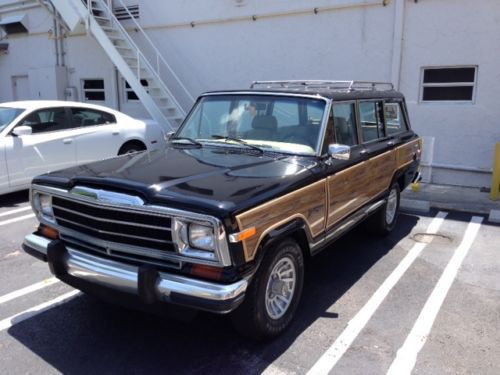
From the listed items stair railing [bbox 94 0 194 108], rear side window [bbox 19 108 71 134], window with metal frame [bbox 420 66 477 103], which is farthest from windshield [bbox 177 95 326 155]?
stair railing [bbox 94 0 194 108]

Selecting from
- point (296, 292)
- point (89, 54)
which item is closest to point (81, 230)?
point (296, 292)

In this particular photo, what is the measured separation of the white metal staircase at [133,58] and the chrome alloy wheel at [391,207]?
6506mm

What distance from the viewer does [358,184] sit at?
4.48m

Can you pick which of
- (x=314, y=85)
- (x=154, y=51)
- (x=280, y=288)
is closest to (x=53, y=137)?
(x=314, y=85)

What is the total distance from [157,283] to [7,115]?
5.47 metres

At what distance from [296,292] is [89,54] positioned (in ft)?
40.4

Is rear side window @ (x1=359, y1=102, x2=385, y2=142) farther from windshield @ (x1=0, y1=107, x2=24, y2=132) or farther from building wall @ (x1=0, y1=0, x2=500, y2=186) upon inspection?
windshield @ (x1=0, y1=107, x2=24, y2=132)

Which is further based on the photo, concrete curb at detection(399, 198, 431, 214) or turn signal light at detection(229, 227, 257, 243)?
concrete curb at detection(399, 198, 431, 214)

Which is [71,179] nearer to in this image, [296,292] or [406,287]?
[296,292]

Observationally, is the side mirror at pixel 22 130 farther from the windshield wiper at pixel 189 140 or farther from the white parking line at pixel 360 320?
the white parking line at pixel 360 320

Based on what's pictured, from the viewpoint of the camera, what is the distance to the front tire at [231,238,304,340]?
305cm

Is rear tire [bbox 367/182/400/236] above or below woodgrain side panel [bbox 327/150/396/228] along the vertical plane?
below

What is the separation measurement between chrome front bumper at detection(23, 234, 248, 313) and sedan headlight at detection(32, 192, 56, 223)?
36cm

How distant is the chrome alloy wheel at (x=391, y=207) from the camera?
5.71 m
